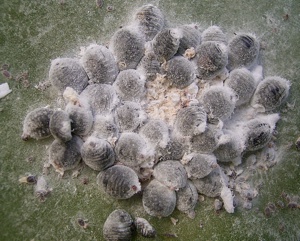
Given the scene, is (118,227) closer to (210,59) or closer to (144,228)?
(144,228)

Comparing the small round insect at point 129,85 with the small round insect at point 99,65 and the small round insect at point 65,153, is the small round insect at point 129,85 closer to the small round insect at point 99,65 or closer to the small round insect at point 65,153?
the small round insect at point 99,65

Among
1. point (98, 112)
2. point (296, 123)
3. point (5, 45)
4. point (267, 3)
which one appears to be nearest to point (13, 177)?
point (98, 112)

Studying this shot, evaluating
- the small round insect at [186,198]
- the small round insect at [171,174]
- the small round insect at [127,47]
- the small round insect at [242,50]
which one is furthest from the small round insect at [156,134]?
the small round insect at [242,50]

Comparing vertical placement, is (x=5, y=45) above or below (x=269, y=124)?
above

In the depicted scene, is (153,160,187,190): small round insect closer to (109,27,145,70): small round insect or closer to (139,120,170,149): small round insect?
(139,120,170,149): small round insect

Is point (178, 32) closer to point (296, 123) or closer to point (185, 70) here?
point (185, 70)

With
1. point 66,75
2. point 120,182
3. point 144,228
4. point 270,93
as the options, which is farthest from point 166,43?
point 144,228
